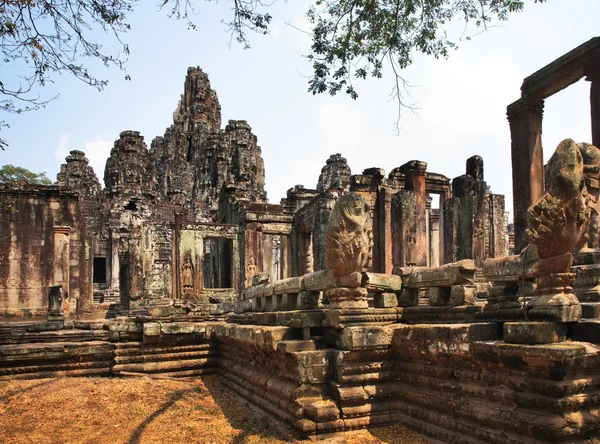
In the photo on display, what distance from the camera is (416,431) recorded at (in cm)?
512

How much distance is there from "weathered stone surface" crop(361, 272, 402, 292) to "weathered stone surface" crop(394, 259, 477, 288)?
11 centimetres

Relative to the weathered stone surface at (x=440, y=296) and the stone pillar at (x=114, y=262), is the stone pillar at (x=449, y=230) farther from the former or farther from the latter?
the stone pillar at (x=114, y=262)

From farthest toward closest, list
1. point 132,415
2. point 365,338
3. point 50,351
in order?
point 50,351 < point 132,415 < point 365,338

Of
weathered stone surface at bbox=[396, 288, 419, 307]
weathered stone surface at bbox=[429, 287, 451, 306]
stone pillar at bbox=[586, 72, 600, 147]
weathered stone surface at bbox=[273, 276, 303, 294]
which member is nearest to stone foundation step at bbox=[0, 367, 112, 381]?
weathered stone surface at bbox=[273, 276, 303, 294]

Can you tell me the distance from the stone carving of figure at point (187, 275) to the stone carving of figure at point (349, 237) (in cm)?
1522

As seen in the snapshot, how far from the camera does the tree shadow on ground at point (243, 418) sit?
221 inches

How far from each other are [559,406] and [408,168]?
51.6 ft

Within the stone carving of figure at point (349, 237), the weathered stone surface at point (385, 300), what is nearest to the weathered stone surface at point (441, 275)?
the weathered stone surface at point (385, 300)

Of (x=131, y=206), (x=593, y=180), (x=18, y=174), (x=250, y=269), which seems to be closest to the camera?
(x=593, y=180)

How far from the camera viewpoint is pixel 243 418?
6.54 metres

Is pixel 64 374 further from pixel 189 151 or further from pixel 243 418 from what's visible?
pixel 189 151

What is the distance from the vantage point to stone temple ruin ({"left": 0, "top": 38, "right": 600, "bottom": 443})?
4.15m

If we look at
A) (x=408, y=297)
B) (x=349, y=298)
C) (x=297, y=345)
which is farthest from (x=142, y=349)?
(x=408, y=297)

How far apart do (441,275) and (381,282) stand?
71 cm
